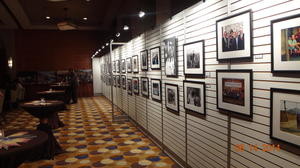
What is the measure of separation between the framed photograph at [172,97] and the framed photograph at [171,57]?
21 centimetres

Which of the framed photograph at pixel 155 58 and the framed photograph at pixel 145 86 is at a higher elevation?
the framed photograph at pixel 155 58

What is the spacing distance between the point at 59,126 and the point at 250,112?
247 inches

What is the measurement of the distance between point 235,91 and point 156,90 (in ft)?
9.21

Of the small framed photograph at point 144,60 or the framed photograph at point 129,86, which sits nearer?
the small framed photograph at point 144,60

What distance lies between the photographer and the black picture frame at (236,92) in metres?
2.42

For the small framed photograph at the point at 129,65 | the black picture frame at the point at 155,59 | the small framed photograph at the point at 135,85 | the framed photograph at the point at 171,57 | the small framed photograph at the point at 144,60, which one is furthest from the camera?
the small framed photograph at the point at 129,65

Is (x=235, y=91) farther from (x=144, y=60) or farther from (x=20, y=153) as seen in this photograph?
(x=144, y=60)

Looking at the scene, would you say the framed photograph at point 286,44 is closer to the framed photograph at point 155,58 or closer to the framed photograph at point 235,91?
the framed photograph at point 235,91

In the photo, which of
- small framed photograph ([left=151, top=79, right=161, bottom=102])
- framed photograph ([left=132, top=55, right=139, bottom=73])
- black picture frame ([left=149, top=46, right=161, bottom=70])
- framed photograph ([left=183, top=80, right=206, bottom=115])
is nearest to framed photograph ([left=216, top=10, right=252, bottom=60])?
framed photograph ([left=183, top=80, right=206, bottom=115])

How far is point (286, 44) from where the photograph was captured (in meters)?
1.97

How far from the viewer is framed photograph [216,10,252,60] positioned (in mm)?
2401

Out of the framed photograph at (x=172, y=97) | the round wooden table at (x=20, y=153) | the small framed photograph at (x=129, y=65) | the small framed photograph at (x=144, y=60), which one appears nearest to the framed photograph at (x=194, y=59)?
the framed photograph at (x=172, y=97)

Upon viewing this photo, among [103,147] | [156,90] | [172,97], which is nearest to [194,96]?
[172,97]

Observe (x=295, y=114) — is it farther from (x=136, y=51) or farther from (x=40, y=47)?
(x=40, y=47)
